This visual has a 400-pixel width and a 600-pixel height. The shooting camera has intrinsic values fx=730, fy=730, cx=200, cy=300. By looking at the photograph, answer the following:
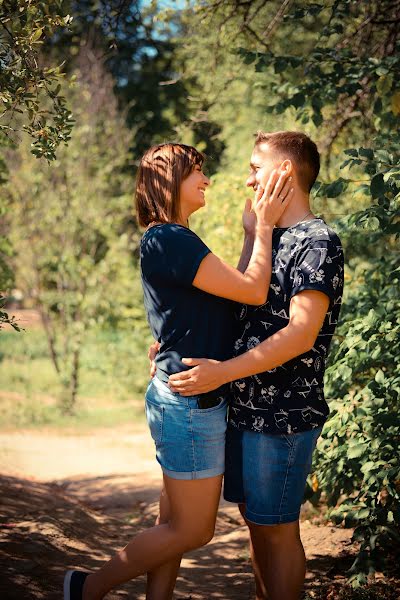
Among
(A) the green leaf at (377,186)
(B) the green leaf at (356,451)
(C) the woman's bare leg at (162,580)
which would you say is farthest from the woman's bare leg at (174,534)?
(A) the green leaf at (377,186)

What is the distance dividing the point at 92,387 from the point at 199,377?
10.1 m

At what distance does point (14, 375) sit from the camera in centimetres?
1252

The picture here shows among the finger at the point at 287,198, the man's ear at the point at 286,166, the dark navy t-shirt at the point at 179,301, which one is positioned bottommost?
the dark navy t-shirt at the point at 179,301

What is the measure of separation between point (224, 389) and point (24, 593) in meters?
1.46

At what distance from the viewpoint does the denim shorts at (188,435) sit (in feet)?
8.32

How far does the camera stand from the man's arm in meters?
2.41

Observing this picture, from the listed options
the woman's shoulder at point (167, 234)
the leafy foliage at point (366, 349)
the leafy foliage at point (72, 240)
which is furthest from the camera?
the leafy foliage at point (72, 240)

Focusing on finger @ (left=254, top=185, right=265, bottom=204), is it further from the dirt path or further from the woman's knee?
the dirt path

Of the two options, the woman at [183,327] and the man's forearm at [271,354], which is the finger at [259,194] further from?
the man's forearm at [271,354]

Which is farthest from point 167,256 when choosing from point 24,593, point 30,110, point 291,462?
point 24,593

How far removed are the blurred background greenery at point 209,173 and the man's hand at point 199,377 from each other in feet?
3.42

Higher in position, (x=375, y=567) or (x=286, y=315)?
(x=286, y=315)

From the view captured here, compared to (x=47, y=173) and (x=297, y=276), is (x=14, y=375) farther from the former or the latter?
(x=297, y=276)

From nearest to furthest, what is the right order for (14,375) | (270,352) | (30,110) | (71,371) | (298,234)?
(270,352)
(298,234)
(30,110)
(71,371)
(14,375)
